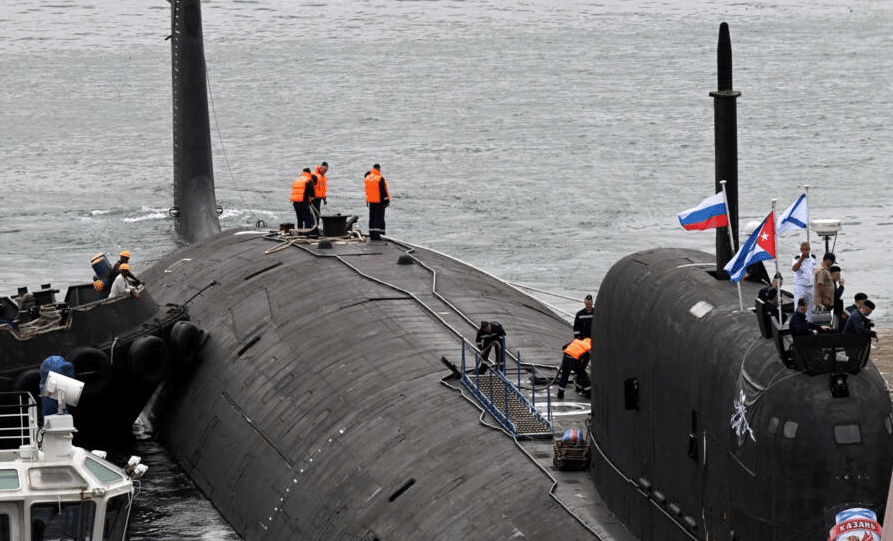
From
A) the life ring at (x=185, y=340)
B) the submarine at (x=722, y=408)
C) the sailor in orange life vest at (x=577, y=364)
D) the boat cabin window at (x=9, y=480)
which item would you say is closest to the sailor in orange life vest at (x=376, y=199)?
the life ring at (x=185, y=340)

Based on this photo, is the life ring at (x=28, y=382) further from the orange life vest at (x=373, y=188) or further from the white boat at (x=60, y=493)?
the white boat at (x=60, y=493)

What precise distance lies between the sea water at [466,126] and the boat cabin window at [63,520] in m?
11.5

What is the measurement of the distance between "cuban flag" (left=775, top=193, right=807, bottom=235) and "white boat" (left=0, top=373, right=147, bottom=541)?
8.08m

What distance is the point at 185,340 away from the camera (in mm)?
34688

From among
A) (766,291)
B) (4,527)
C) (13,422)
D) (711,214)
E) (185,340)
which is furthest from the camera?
(185,340)

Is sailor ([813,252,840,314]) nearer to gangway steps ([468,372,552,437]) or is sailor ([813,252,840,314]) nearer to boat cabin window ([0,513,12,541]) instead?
gangway steps ([468,372,552,437])

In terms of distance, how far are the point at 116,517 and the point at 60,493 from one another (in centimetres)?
83

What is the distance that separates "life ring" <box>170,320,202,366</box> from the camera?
34.7 meters

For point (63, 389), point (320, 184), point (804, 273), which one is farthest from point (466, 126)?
point (804, 273)

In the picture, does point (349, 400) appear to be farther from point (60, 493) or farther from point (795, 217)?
point (795, 217)

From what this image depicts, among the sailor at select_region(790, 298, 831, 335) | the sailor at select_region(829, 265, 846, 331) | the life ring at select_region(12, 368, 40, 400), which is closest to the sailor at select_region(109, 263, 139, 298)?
the life ring at select_region(12, 368, 40, 400)

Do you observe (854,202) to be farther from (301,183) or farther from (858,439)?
(858,439)

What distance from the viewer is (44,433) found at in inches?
771

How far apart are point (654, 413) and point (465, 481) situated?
549cm
